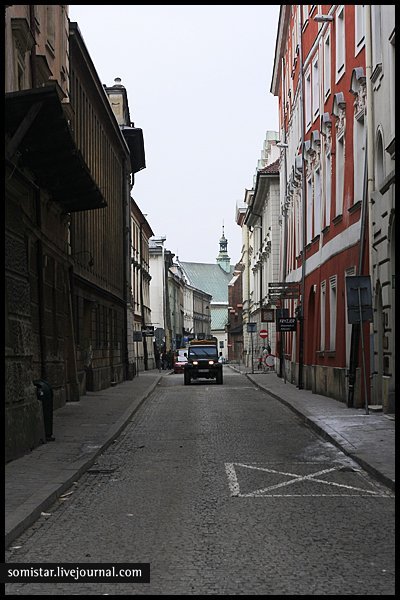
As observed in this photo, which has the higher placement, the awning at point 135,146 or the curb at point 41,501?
the awning at point 135,146

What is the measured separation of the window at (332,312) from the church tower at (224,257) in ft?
480

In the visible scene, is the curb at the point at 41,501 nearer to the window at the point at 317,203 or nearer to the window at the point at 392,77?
the window at the point at 392,77

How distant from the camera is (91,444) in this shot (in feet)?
48.3

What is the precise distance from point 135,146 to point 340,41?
82.5 feet

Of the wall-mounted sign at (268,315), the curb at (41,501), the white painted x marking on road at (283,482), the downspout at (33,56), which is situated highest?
the downspout at (33,56)

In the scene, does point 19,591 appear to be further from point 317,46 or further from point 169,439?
point 317,46

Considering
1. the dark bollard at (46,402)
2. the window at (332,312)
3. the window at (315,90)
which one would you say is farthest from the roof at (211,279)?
the dark bollard at (46,402)

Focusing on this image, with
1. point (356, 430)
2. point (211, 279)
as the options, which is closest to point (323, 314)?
point (356, 430)

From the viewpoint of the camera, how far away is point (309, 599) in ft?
19.1

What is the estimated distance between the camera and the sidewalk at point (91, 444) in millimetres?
9453

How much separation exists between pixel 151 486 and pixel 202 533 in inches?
113

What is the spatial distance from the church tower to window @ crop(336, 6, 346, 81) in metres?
148
